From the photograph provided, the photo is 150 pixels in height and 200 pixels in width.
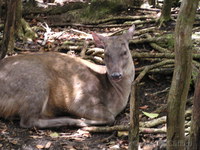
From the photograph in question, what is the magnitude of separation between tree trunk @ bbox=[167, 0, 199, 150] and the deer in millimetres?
2359

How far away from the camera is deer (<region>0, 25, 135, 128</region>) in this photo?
545 cm

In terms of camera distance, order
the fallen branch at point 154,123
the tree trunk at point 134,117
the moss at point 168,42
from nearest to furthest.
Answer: the tree trunk at point 134,117 < the fallen branch at point 154,123 < the moss at point 168,42

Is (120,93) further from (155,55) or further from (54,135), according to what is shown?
(54,135)

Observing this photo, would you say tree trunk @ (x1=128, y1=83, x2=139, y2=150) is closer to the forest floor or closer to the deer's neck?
the forest floor

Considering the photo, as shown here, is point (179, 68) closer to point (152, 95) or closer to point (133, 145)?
point (133, 145)

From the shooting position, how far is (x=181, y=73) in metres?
3.15

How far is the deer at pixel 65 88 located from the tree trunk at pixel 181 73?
2.36 meters

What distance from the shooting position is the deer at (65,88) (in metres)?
5.45

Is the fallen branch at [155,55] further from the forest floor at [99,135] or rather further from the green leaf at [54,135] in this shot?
the green leaf at [54,135]

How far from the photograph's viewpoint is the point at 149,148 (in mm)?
4410

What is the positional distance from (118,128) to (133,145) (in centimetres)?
143

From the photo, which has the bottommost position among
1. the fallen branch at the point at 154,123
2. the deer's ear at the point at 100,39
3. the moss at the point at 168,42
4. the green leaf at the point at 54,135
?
the green leaf at the point at 54,135

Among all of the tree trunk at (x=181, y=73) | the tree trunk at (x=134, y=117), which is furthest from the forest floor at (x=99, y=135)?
the tree trunk at (x=181, y=73)

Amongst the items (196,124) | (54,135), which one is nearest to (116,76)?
(54,135)
